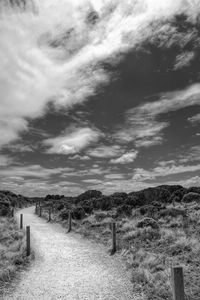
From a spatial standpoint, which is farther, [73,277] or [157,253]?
[157,253]

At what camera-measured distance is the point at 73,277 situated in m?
10.0

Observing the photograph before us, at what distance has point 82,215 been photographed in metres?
29.1

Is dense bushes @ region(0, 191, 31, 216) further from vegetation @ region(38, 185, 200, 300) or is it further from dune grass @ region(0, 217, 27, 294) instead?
dune grass @ region(0, 217, 27, 294)

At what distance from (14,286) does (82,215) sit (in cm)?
2019

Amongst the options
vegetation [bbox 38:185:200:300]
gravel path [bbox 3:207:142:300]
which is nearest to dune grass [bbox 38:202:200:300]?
vegetation [bbox 38:185:200:300]

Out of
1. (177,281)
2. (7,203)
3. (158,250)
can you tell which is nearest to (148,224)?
(158,250)

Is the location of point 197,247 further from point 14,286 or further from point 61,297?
point 14,286

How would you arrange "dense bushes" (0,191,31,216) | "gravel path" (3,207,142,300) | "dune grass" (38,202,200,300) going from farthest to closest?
"dense bushes" (0,191,31,216), "dune grass" (38,202,200,300), "gravel path" (3,207,142,300)

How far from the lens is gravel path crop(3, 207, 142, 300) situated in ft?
27.2

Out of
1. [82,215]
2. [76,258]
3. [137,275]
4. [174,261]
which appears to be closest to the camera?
[137,275]

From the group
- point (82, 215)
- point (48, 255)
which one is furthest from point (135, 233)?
point (82, 215)

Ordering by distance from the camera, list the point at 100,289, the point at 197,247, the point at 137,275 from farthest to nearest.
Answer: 1. the point at 197,247
2. the point at 137,275
3. the point at 100,289

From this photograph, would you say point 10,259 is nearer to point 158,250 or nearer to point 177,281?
point 158,250

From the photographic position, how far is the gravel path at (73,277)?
830 cm
